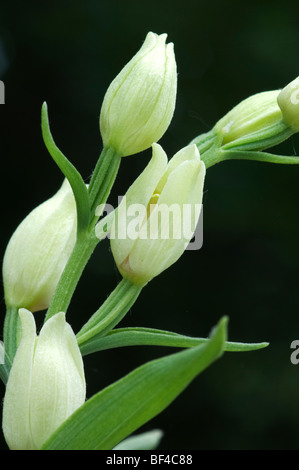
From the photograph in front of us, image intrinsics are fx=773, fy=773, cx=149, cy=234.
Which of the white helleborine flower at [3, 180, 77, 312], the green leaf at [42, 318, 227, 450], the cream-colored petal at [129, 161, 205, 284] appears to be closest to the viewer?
the green leaf at [42, 318, 227, 450]

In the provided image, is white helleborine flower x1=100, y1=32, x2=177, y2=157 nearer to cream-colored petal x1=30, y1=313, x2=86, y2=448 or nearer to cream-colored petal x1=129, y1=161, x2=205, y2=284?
cream-colored petal x1=129, y1=161, x2=205, y2=284

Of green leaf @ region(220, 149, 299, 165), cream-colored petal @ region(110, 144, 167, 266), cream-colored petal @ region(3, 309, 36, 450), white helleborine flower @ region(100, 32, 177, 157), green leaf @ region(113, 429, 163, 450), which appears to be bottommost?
green leaf @ region(113, 429, 163, 450)

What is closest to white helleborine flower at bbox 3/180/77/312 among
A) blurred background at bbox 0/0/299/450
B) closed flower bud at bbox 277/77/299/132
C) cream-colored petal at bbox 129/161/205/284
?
cream-colored petal at bbox 129/161/205/284

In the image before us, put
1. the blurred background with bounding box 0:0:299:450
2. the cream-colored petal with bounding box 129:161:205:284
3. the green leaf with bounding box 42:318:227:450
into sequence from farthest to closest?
the blurred background with bounding box 0:0:299:450, the cream-colored petal with bounding box 129:161:205:284, the green leaf with bounding box 42:318:227:450

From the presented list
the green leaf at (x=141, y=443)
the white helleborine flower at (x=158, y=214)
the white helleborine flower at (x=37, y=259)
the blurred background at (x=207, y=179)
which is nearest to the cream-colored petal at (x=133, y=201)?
the white helleborine flower at (x=158, y=214)

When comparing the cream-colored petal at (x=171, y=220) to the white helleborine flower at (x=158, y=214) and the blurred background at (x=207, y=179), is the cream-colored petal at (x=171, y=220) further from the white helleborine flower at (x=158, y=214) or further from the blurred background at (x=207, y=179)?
the blurred background at (x=207, y=179)

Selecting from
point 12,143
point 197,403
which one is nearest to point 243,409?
point 197,403

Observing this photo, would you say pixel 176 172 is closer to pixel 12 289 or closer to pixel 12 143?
pixel 12 289

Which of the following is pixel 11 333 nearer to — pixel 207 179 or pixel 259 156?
pixel 259 156
